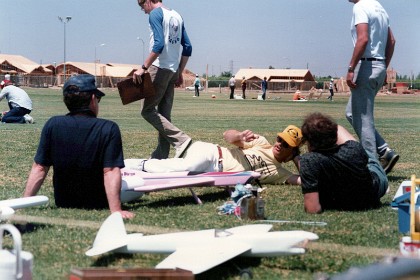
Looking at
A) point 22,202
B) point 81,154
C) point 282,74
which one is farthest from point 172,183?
point 282,74

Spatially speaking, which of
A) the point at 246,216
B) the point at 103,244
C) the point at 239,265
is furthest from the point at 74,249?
the point at 246,216

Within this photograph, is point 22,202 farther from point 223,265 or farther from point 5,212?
point 223,265

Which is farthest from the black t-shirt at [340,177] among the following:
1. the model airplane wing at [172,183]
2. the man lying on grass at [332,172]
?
the model airplane wing at [172,183]

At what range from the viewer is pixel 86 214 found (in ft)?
16.9

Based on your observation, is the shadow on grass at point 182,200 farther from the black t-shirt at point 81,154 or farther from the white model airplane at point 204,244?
the white model airplane at point 204,244

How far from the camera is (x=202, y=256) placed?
3270 millimetres

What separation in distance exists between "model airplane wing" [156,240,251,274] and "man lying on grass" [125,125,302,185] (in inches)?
116

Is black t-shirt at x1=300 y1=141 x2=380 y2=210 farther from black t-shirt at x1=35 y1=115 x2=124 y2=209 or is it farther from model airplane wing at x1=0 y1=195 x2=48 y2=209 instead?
model airplane wing at x1=0 y1=195 x2=48 y2=209

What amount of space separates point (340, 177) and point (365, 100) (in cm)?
218

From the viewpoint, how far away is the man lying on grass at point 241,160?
6.43 m

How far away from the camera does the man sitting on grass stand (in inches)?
202

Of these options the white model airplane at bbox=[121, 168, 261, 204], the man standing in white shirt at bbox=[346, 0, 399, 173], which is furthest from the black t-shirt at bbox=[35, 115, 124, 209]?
the man standing in white shirt at bbox=[346, 0, 399, 173]

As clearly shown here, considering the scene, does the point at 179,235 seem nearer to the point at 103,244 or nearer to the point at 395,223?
the point at 103,244

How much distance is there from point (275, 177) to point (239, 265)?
10.6 feet
